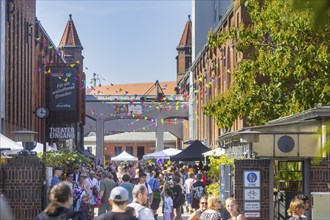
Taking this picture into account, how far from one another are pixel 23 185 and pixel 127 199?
8620mm

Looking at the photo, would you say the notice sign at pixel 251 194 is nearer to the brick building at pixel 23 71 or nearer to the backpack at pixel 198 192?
the backpack at pixel 198 192

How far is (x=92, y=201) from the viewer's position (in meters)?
22.6

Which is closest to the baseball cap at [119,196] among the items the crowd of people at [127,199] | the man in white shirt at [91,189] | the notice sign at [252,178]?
the crowd of people at [127,199]

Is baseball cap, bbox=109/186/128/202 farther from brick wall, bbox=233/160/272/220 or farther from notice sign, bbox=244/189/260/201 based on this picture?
brick wall, bbox=233/160/272/220

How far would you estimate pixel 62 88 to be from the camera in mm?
52875

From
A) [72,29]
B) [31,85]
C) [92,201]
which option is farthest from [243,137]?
[72,29]

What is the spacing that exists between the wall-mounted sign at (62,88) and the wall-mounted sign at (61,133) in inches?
62.6

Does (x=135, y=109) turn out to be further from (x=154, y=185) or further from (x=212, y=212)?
(x=212, y=212)

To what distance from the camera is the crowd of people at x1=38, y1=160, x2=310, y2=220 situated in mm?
7980

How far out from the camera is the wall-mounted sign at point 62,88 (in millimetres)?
52031

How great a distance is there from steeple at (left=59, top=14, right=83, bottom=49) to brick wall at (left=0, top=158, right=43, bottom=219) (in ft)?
277

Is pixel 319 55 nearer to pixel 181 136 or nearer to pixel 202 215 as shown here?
pixel 202 215

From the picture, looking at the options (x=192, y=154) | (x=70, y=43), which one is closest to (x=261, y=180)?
(x=192, y=154)

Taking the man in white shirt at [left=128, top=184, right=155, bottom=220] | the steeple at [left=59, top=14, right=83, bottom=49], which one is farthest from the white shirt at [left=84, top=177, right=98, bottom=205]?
the steeple at [left=59, top=14, right=83, bottom=49]
